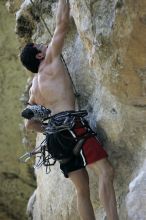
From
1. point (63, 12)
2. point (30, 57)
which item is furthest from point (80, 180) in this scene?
point (63, 12)

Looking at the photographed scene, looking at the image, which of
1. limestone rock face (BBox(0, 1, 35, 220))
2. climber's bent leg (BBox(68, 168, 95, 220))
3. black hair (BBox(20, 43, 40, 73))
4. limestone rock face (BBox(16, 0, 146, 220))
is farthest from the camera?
limestone rock face (BBox(0, 1, 35, 220))

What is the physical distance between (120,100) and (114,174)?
0.72m

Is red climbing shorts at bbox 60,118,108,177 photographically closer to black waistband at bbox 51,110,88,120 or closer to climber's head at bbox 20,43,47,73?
black waistband at bbox 51,110,88,120

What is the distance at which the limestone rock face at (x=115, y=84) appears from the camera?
3.52m

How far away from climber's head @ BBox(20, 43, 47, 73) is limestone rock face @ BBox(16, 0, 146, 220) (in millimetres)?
380

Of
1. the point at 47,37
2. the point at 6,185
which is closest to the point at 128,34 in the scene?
the point at 47,37

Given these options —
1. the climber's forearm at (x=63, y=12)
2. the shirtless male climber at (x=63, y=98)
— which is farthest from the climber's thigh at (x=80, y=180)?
the climber's forearm at (x=63, y=12)

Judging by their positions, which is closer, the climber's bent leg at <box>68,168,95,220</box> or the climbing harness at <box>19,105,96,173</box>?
the climbing harness at <box>19,105,96,173</box>

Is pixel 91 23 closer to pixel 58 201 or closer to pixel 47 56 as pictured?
pixel 47 56

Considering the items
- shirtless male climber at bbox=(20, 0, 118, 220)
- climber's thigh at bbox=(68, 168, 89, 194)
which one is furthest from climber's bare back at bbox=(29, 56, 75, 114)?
climber's thigh at bbox=(68, 168, 89, 194)

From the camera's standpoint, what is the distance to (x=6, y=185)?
37.9 ft

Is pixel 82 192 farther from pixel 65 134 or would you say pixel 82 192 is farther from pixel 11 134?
pixel 11 134

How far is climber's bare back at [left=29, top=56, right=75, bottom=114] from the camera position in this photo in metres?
4.35

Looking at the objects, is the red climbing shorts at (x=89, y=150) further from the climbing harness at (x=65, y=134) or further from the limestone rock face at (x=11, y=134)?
the limestone rock face at (x=11, y=134)
